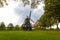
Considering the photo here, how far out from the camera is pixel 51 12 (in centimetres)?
5959

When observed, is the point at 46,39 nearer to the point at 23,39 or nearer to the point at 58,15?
the point at 23,39

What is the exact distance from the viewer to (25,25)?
75.9m

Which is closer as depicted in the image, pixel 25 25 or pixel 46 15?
pixel 46 15

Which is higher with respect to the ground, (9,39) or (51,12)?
(51,12)

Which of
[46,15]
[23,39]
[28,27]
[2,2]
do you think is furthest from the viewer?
[28,27]

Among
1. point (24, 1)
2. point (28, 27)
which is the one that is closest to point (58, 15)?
point (28, 27)

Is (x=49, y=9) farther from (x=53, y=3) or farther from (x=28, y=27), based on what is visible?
(x=28, y=27)

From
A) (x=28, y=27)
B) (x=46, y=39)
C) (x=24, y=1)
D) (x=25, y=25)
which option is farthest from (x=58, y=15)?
(x=24, y=1)

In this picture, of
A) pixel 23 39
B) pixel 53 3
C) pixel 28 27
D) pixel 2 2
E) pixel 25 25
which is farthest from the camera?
pixel 25 25

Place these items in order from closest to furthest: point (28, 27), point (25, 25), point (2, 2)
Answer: point (2, 2), point (28, 27), point (25, 25)

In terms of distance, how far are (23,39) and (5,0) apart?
1355 centimetres

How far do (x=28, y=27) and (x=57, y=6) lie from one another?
16.3 metres

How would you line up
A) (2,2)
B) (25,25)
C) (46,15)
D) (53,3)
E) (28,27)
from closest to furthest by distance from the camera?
1. (2,2)
2. (53,3)
3. (46,15)
4. (28,27)
5. (25,25)

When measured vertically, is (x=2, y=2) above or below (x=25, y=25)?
above
